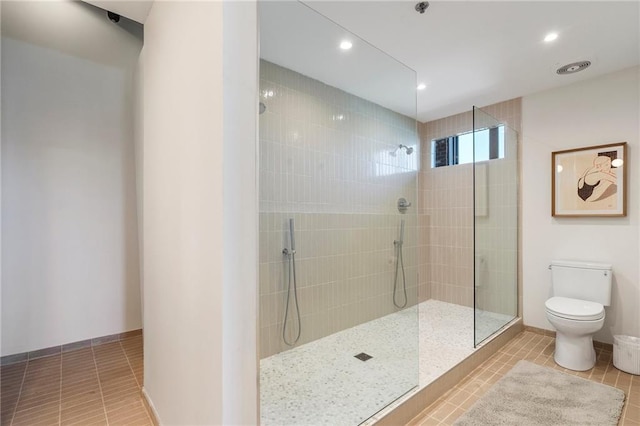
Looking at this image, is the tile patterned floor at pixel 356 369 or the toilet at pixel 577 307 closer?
the tile patterned floor at pixel 356 369

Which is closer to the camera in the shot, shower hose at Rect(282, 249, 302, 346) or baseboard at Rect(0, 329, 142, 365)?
shower hose at Rect(282, 249, 302, 346)

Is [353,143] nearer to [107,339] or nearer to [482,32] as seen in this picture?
[482,32]

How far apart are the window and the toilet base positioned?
1760 millimetres

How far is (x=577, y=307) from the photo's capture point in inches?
96.2

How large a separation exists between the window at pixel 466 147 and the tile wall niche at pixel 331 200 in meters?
0.73

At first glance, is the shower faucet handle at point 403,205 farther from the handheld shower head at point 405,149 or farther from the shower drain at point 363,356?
the shower drain at point 363,356

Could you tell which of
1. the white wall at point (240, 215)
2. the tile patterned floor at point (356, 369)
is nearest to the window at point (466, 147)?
the tile patterned floor at point (356, 369)

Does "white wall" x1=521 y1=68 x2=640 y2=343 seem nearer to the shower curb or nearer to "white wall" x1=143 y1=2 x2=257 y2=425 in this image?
the shower curb

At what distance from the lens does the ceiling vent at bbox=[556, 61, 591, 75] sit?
2.46 metres

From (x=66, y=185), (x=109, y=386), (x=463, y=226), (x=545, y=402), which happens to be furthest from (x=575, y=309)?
(x=66, y=185)

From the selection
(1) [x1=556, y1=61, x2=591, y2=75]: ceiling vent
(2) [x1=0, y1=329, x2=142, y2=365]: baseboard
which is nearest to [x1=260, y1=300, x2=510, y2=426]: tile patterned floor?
(2) [x1=0, y1=329, x2=142, y2=365]: baseboard

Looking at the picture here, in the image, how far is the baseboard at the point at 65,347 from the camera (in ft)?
8.03

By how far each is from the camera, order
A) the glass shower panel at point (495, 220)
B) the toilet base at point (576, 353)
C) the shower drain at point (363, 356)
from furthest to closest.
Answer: the glass shower panel at point (495, 220) < the toilet base at point (576, 353) < the shower drain at point (363, 356)

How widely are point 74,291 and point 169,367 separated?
1.93m
